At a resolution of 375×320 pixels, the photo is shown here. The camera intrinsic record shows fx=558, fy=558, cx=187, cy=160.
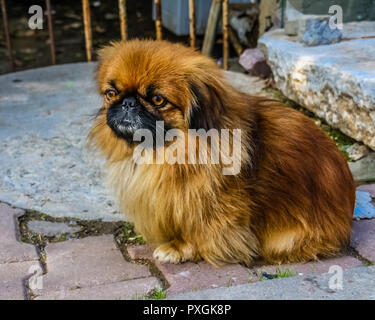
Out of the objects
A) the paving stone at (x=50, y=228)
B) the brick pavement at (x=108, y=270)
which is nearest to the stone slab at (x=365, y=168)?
the brick pavement at (x=108, y=270)

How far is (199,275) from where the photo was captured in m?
2.73

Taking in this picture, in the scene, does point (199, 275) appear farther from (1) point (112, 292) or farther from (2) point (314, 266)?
(2) point (314, 266)

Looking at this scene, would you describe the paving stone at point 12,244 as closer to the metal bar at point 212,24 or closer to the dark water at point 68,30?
the metal bar at point 212,24

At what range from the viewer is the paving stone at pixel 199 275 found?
103 inches

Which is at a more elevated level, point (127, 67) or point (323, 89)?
point (127, 67)

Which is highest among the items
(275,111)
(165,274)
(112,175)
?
(275,111)

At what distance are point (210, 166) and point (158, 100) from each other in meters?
0.40

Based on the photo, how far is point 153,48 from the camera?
2691mm

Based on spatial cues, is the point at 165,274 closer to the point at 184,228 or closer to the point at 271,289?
the point at 184,228

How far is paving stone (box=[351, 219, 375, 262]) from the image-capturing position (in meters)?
2.93

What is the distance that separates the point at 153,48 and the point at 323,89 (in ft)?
6.28

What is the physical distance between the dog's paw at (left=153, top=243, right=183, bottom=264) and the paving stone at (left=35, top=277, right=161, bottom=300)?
201 mm

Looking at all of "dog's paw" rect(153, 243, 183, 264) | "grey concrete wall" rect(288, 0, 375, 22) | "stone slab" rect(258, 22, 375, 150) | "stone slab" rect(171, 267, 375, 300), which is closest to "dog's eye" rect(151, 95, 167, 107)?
"dog's paw" rect(153, 243, 183, 264)

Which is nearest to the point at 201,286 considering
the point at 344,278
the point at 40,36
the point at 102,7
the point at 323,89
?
the point at 344,278
